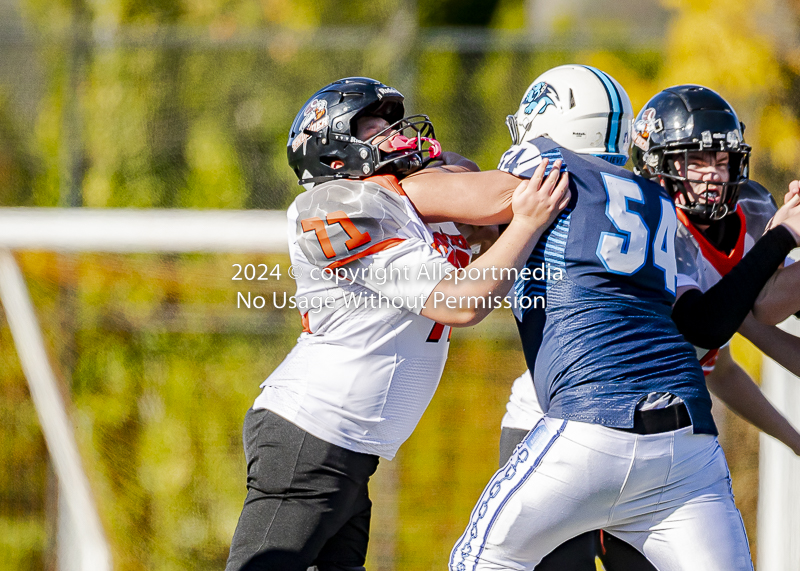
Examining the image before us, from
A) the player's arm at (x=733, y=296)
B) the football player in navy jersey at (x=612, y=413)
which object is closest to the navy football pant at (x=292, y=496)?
the football player in navy jersey at (x=612, y=413)

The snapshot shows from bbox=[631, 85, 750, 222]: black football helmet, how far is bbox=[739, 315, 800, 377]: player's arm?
44 cm

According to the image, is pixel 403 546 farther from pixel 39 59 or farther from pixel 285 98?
pixel 39 59

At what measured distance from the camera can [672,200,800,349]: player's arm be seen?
2.21 m

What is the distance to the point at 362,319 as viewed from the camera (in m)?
2.30

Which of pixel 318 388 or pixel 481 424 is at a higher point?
pixel 318 388

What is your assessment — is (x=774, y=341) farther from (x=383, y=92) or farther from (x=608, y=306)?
(x=383, y=92)

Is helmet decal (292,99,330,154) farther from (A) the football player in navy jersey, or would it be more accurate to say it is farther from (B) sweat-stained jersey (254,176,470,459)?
(A) the football player in navy jersey

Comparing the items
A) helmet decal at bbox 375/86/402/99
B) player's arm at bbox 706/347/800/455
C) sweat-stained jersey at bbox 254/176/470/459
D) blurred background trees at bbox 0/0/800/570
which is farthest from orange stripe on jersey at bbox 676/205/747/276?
blurred background trees at bbox 0/0/800/570

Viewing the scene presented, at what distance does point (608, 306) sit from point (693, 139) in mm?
659

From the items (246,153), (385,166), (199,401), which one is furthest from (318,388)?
(246,153)

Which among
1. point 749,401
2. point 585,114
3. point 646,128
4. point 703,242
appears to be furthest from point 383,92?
point 749,401

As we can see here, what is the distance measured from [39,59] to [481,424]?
5.50 m

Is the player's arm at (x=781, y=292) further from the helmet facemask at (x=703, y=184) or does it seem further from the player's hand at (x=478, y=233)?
the player's hand at (x=478, y=233)

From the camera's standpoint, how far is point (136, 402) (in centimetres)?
488
